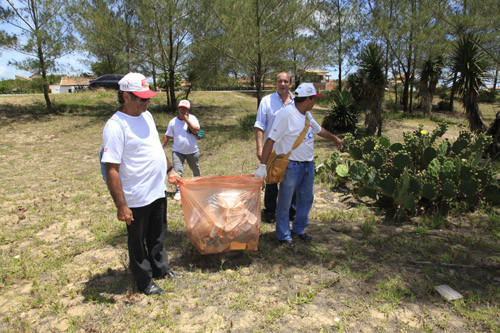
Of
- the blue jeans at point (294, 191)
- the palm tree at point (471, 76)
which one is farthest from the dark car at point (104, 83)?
the blue jeans at point (294, 191)

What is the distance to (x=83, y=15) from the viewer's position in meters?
12.3

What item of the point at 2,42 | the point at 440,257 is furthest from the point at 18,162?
the point at 440,257

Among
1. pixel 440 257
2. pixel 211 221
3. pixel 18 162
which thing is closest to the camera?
pixel 211 221

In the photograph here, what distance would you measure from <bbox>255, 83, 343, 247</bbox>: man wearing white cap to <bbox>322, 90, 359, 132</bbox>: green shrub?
860 cm

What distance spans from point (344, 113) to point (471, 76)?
4.19m

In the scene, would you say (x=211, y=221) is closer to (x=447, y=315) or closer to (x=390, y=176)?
(x=447, y=315)

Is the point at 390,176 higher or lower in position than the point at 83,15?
lower

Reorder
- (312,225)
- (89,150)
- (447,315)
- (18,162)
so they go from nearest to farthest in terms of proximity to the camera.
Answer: (447,315)
(312,225)
(18,162)
(89,150)

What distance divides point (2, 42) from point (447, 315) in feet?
49.2

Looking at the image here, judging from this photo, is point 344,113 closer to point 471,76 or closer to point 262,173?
point 471,76

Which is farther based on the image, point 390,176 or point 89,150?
point 89,150

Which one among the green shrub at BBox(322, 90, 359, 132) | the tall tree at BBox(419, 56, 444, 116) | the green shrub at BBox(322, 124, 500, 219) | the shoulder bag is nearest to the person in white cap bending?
the shoulder bag

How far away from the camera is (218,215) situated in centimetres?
319

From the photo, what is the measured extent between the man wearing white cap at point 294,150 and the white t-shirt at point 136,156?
1096mm
